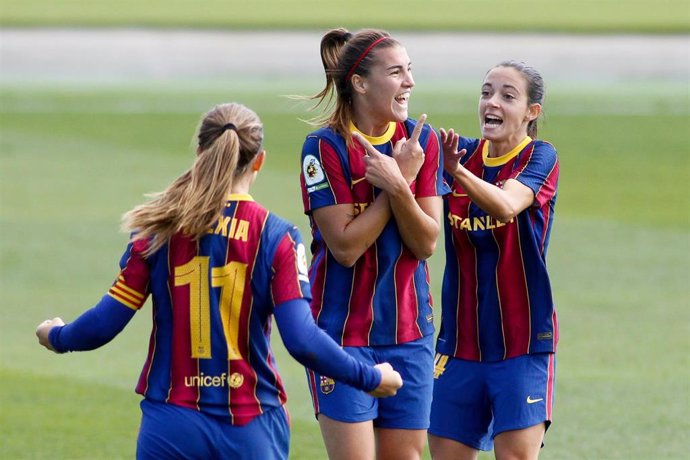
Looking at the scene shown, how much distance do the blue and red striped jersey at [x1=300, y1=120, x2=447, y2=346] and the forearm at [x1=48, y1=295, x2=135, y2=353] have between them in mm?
1045

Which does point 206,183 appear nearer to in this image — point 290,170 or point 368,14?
point 290,170

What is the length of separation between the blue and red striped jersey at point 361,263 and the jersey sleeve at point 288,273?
741 mm

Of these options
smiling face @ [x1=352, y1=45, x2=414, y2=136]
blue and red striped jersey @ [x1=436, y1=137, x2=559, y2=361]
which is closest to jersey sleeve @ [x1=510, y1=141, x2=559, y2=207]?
blue and red striped jersey @ [x1=436, y1=137, x2=559, y2=361]

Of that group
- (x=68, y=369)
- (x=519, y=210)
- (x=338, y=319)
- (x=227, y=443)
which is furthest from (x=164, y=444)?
(x=68, y=369)

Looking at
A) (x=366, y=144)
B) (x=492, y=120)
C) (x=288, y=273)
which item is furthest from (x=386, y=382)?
(x=492, y=120)

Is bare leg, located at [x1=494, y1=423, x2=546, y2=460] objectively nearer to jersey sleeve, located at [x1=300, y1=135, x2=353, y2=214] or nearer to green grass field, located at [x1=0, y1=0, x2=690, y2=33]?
jersey sleeve, located at [x1=300, y1=135, x2=353, y2=214]

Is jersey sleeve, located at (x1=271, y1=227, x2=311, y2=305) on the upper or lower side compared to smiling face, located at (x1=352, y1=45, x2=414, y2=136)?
lower

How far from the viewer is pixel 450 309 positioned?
6.17 meters

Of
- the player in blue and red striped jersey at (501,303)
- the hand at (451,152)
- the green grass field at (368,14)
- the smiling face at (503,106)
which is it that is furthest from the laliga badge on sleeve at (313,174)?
the green grass field at (368,14)

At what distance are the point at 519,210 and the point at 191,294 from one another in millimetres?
1681

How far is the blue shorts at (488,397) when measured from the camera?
19.4 feet

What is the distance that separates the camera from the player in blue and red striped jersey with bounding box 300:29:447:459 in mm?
5562

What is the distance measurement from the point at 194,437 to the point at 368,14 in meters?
49.4

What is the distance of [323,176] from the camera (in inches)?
220
